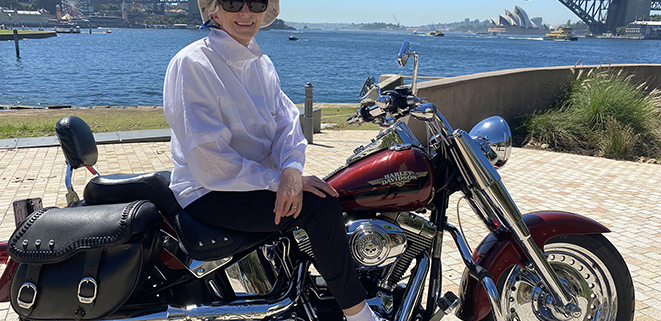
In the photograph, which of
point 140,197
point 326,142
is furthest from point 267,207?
point 326,142

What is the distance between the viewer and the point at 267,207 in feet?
6.08

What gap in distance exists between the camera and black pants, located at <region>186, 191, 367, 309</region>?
185 cm

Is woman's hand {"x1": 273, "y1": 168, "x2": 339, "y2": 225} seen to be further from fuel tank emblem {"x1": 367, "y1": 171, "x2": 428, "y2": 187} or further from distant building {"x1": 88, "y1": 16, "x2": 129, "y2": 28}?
distant building {"x1": 88, "y1": 16, "x2": 129, "y2": 28}

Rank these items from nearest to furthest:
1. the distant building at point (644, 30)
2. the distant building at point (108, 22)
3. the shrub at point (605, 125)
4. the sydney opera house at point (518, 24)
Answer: the shrub at point (605, 125), the distant building at point (644, 30), the sydney opera house at point (518, 24), the distant building at point (108, 22)

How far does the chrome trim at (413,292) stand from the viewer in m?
2.03

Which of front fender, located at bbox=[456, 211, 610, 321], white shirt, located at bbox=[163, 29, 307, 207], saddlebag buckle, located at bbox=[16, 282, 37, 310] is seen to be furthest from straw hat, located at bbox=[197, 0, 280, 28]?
front fender, located at bbox=[456, 211, 610, 321]

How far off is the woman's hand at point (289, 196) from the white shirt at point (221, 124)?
4cm

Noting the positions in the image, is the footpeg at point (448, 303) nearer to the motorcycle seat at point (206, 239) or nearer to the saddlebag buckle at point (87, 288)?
the motorcycle seat at point (206, 239)

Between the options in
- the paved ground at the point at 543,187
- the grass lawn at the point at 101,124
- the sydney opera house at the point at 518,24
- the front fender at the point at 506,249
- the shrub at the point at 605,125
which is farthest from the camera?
the sydney opera house at the point at 518,24

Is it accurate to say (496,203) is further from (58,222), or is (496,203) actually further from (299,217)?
(58,222)

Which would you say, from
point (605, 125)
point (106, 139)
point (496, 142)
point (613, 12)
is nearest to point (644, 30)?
point (613, 12)

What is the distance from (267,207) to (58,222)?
78 cm

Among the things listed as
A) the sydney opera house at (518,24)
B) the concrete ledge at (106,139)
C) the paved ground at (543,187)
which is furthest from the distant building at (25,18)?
the paved ground at (543,187)

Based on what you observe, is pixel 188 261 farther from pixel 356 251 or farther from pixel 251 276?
pixel 356 251
